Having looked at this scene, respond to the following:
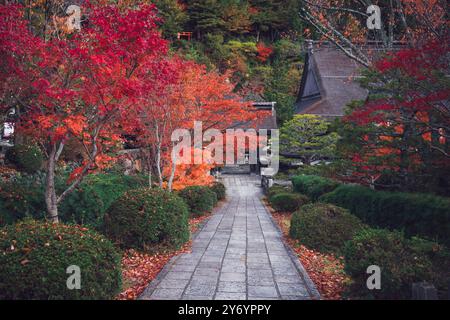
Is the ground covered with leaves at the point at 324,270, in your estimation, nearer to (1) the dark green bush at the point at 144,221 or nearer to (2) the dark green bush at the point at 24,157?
(1) the dark green bush at the point at 144,221

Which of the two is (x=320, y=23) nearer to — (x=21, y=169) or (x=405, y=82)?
(x=405, y=82)

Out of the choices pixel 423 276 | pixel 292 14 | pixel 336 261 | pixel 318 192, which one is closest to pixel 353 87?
pixel 318 192

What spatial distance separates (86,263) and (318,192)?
1154 cm

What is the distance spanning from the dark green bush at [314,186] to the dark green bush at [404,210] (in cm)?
271

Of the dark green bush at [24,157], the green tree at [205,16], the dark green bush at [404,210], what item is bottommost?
the dark green bush at [404,210]

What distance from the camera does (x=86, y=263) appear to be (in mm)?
4199

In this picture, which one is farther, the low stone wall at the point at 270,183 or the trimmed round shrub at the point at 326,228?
the low stone wall at the point at 270,183

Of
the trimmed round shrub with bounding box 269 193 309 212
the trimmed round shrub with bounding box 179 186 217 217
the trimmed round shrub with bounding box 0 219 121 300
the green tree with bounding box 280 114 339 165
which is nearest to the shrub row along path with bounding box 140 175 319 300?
the trimmed round shrub with bounding box 0 219 121 300

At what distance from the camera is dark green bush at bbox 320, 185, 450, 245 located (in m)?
7.12

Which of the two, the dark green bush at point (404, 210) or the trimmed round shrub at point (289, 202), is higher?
the dark green bush at point (404, 210)

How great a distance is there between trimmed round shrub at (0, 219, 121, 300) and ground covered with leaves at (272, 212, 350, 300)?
3.03m

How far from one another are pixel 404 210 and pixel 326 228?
1868mm

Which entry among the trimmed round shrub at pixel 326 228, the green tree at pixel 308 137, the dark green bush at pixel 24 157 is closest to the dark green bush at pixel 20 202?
the dark green bush at pixel 24 157

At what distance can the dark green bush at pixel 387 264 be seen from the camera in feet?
15.3
